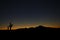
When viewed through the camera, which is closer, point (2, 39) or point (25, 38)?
point (2, 39)

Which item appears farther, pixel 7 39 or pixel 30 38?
pixel 30 38

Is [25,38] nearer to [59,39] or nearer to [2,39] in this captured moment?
[2,39]

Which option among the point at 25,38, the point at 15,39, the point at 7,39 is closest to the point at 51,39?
the point at 25,38

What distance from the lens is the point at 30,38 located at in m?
22.0

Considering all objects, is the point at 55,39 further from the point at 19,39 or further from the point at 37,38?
the point at 19,39

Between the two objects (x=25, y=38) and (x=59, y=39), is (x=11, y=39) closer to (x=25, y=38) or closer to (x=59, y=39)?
(x=25, y=38)

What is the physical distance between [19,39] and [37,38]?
3227mm

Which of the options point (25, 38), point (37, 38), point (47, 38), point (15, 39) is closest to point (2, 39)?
point (15, 39)

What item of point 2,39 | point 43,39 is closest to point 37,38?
point 43,39

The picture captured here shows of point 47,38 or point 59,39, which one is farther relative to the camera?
point 47,38

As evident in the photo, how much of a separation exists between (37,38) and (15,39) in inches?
155

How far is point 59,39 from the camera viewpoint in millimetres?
20156

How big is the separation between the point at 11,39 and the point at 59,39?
8130mm

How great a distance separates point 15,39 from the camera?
21.0 m
